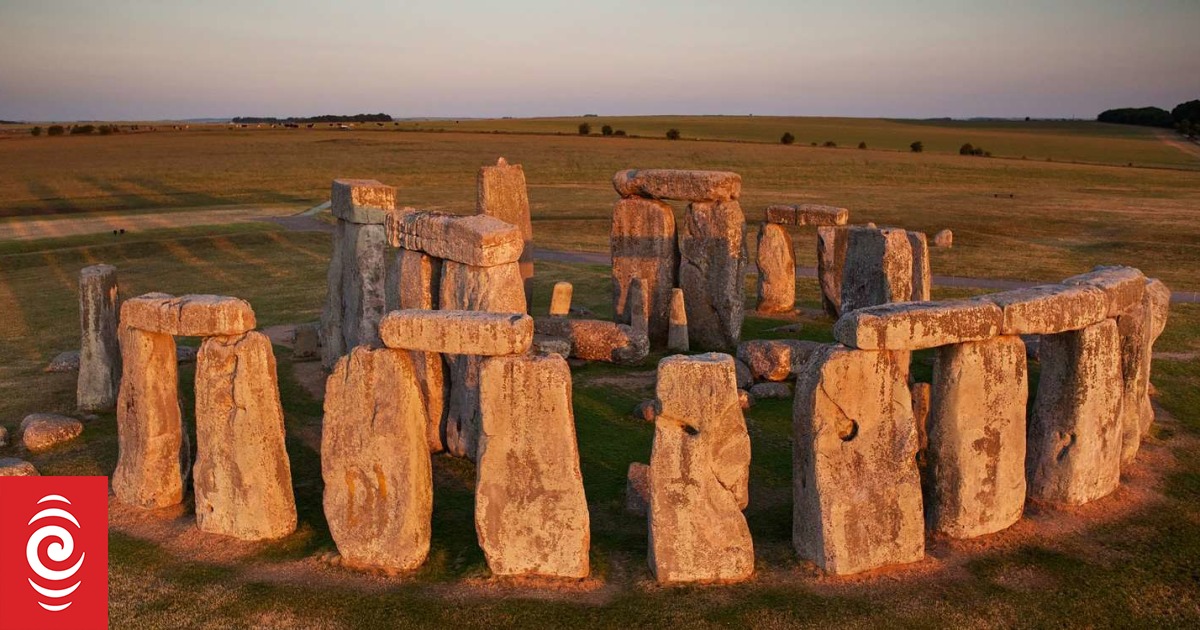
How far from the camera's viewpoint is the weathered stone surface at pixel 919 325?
8.79 metres

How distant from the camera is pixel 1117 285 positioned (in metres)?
10.3

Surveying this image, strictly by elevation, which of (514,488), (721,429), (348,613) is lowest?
(348,613)

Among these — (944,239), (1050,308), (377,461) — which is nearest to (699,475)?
(377,461)

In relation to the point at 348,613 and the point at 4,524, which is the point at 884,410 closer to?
the point at 348,613

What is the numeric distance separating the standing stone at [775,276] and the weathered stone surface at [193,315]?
12.9 meters

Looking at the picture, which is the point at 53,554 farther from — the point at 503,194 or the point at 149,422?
the point at 503,194

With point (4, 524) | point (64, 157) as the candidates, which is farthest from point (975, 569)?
point (64, 157)

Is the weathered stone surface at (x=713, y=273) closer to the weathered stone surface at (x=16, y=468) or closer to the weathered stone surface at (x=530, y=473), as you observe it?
the weathered stone surface at (x=530, y=473)

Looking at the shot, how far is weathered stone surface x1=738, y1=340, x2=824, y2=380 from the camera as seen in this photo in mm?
15188

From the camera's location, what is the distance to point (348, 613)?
8.42m

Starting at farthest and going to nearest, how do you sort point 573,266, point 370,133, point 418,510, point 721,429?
point 370,133 < point 573,266 < point 418,510 < point 721,429

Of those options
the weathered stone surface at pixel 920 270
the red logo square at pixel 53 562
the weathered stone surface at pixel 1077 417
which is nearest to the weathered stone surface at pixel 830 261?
the weathered stone surface at pixel 920 270

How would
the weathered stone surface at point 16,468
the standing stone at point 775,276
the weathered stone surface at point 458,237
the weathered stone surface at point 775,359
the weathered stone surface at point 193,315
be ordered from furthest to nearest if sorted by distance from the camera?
the standing stone at point 775,276 < the weathered stone surface at point 775,359 < the weathered stone surface at point 458,237 < the weathered stone surface at point 16,468 < the weathered stone surface at point 193,315

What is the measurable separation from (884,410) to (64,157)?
61.3 m
